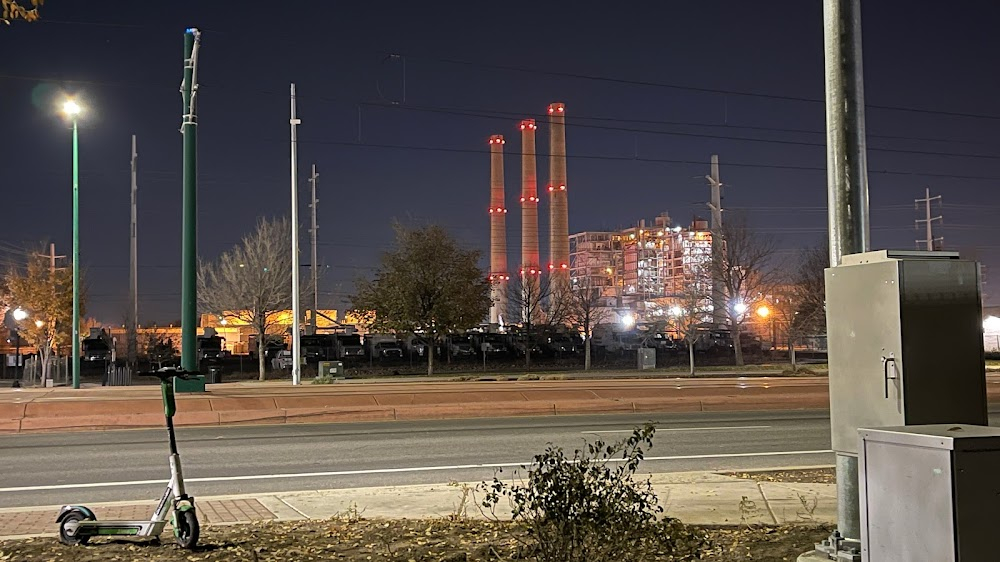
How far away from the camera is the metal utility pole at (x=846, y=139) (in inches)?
243

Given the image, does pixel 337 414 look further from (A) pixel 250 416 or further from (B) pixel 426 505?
(B) pixel 426 505

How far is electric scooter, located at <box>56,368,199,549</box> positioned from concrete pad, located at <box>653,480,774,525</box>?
3.82 meters

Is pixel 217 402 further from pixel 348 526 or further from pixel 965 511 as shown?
pixel 965 511

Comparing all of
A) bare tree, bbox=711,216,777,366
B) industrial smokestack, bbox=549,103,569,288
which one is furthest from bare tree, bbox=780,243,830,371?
industrial smokestack, bbox=549,103,569,288

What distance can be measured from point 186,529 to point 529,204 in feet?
344

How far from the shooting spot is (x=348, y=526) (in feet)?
24.1

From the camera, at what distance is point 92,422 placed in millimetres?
16562

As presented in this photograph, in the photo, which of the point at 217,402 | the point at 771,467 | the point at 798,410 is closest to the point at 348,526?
the point at 771,467

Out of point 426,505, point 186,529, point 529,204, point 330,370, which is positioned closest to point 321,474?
point 426,505

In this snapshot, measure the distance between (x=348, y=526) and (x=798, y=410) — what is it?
598 inches

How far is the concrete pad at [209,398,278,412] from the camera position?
17.4 m

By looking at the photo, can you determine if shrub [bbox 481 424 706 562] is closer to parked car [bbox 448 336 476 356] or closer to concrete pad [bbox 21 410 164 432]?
concrete pad [bbox 21 410 164 432]

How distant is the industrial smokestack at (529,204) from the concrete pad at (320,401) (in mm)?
89959

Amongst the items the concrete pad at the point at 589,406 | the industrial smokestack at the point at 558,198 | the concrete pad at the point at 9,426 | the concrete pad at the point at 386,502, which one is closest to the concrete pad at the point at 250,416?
the concrete pad at the point at 9,426
